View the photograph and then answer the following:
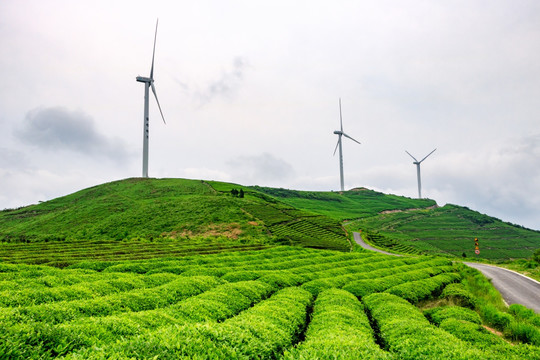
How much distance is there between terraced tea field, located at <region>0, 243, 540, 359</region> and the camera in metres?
11.4

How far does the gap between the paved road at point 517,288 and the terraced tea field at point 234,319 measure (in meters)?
9.69

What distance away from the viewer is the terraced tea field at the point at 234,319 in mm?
11398

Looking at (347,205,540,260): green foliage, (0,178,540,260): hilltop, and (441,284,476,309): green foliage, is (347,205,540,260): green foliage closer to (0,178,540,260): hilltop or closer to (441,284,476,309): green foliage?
(0,178,540,260): hilltop

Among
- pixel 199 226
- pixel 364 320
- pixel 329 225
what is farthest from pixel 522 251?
pixel 364 320

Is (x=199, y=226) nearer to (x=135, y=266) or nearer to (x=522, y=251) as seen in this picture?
(x=135, y=266)

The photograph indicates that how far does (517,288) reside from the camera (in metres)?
48.5

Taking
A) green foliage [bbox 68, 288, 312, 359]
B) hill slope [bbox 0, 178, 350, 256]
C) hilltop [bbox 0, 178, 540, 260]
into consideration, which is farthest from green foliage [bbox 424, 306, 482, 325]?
hill slope [bbox 0, 178, 350, 256]

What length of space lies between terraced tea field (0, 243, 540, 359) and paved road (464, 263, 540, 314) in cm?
969

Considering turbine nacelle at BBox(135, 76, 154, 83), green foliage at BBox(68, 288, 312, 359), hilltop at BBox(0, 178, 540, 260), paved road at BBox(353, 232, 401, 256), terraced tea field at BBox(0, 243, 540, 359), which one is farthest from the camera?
turbine nacelle at BBox(135, 76, 154, 83)

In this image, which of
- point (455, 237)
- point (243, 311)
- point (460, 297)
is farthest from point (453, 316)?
point (455, 237)

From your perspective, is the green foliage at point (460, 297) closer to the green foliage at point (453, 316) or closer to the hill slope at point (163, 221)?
the green foliage at point (453, 316)

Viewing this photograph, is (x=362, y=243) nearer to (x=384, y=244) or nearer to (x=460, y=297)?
(x=384, y=244)

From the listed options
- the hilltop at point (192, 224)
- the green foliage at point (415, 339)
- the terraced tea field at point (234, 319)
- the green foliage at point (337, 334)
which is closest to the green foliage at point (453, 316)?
the terraced tea field at point (234, 319)

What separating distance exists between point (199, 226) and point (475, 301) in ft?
269
